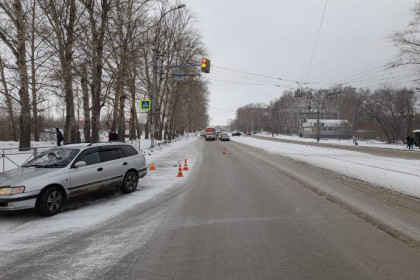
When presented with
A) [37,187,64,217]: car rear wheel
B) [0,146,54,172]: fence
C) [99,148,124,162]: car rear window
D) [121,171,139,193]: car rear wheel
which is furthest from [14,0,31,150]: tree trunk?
[37,187,64,217]: car rear wheel

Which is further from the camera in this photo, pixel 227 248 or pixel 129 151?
pixel 129 151

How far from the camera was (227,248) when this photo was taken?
507cm

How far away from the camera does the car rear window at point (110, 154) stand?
30.0 ft

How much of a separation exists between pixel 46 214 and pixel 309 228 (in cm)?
537

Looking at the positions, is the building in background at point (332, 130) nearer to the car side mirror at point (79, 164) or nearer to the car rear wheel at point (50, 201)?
the car side mirror at point (79, 164)

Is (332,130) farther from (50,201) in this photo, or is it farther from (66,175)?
(50,201)

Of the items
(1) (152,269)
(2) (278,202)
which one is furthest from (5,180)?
(2) (278,202)

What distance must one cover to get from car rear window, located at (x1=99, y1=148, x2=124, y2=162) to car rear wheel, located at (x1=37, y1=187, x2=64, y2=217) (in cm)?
186

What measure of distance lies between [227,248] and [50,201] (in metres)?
4.25

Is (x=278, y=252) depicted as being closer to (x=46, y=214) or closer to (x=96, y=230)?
(x=96, y=230)

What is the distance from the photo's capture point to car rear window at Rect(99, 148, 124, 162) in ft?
30.0

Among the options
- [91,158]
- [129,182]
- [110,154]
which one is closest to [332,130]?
[129,182]

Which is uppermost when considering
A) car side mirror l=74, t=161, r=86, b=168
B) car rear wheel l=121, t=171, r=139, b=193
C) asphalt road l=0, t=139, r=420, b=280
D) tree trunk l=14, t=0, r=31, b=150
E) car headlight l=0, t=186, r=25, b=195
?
tree trunk l=14, t=0, r=31, b=150

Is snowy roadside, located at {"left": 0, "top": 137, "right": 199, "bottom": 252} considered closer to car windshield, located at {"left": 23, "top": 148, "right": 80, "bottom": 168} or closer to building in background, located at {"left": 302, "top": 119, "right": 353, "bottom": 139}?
car windshield, located at {"left": 23, "top": 148, "right": 80, "bottom": 168}
